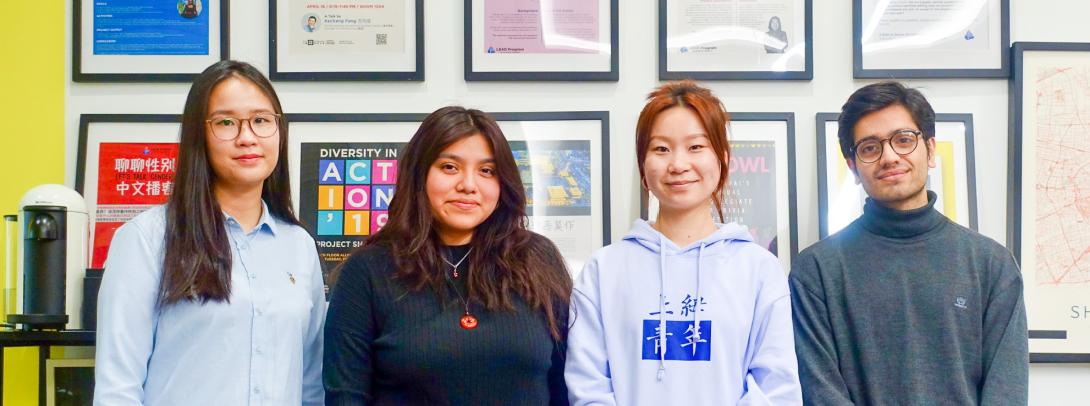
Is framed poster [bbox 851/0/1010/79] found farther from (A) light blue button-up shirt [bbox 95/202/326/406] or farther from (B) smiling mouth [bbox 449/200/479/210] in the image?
(A) light blue button-up shirt [bbox 95/202/326/406]

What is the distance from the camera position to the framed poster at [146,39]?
223 centimetres

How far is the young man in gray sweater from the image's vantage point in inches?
66.9

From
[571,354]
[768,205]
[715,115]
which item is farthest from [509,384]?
[768,205]

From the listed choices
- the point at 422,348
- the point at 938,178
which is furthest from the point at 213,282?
the point at 938,178

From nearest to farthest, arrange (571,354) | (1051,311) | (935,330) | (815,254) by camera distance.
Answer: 1. (571,354)
2. (935,330)
3. (815,254)
4. (1051,311)

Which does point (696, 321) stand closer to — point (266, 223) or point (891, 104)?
point (891, 104)

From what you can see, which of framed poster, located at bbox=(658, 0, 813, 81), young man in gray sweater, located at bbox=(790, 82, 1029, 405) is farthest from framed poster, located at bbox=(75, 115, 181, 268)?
young man in gray sweater, located at bbox=(790, 82, 1029, 405)

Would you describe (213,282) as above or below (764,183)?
below

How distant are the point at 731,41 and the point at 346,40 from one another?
1051 mm

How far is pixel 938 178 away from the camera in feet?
7.23

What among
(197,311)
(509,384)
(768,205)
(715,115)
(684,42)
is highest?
(684,42)

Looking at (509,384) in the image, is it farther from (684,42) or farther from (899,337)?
(684,42)

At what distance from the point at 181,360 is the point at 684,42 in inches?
58.1

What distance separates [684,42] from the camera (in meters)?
2.22
